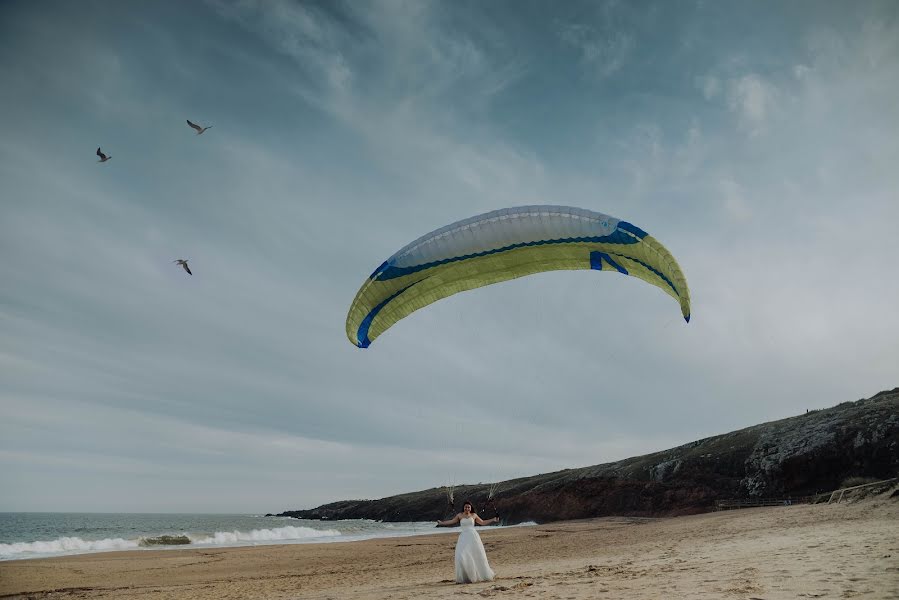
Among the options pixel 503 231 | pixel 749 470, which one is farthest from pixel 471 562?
pixel 749 470

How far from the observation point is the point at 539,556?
14305 millimetres

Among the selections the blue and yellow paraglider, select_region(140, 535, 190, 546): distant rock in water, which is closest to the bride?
the blue and yellow paraglider

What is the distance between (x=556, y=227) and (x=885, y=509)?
36.0ft

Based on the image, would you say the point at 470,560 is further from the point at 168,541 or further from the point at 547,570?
the point at 168,541

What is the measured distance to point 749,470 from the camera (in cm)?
3588

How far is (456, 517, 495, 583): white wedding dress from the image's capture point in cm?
808

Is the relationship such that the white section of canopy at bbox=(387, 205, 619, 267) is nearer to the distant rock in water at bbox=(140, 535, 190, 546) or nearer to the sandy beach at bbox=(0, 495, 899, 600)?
the sandy beach at bbox=(0, 495, 899, 600)

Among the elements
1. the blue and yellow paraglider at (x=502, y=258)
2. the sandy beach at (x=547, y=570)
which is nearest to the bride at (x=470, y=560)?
the sandy beach at (x=547, y=570)

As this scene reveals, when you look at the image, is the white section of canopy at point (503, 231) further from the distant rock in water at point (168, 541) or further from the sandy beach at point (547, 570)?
the distant rock in water at point (168, 541)

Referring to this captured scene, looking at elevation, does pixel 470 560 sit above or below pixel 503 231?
below

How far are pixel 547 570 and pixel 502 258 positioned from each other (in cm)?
658

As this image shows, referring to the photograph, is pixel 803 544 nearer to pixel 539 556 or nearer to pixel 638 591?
pixel 638 591

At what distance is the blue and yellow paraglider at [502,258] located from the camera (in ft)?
36.0

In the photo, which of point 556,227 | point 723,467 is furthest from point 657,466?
point 556,227
